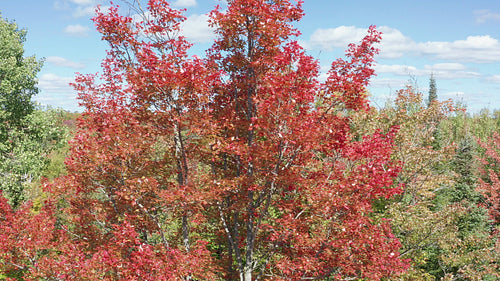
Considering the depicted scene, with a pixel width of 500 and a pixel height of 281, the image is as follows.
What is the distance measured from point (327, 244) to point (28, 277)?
7.77 m

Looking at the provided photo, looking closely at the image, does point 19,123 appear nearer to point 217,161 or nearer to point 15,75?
point 15,75

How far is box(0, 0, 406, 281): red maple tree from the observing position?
Result: 7781mm

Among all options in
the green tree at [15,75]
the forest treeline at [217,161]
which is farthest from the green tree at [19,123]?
the forest treeline at [217,161]

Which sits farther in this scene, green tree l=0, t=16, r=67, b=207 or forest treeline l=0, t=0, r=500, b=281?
green tree l=0, t=16, r=67, b=207

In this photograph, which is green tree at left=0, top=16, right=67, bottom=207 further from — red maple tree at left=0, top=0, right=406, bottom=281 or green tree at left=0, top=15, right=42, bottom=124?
red maple tree at left=0, top=0, right=406, bottom=281

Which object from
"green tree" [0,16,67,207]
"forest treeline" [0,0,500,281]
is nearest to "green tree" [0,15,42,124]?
"green tree" [0,16,67,207]

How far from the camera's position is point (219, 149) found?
8.38m

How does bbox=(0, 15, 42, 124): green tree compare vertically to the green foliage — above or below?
above

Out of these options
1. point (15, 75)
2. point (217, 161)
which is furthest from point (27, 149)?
point (217, 161)

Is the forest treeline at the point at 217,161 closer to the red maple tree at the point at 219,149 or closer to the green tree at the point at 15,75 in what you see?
the red maple tree at the point at 219,149

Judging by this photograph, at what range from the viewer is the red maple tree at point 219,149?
778 cm

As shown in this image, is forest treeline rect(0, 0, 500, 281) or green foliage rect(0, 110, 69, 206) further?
green foliage rect(0, 110, 69, 206)

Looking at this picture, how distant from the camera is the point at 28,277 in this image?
347 inches

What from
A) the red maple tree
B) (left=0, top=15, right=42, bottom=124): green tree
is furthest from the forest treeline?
(left=0, top=15, right=42, bottom=124): green tree
